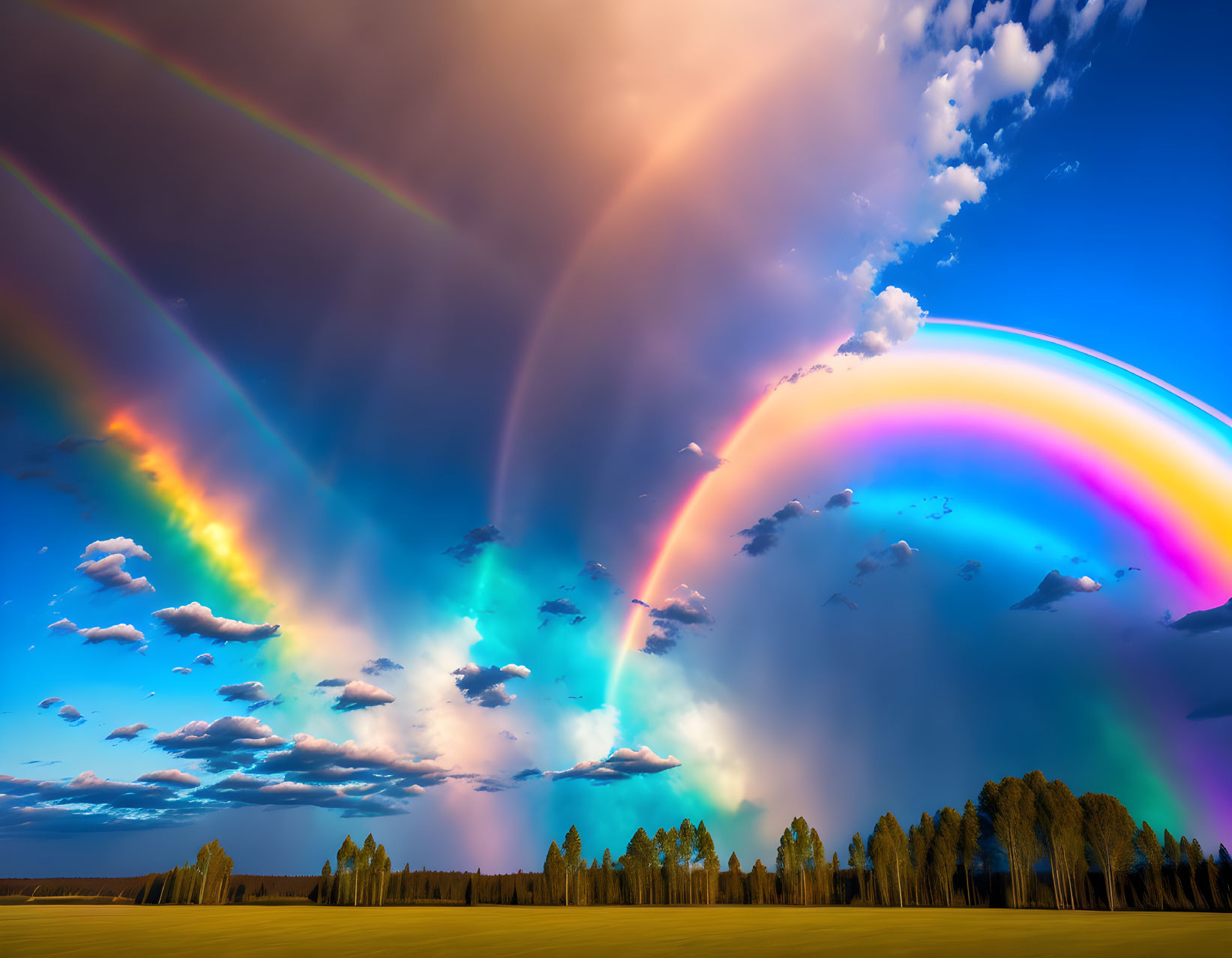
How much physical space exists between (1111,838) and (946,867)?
32692 millimetres

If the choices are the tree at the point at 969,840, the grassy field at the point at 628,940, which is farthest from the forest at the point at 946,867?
the grassy field at the point at 628,940

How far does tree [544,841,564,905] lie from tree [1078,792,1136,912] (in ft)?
388

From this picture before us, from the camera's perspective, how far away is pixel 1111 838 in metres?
118

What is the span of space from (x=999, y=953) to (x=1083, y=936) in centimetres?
1972

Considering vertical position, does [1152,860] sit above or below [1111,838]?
below

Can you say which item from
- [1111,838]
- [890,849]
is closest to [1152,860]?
[1111,838]

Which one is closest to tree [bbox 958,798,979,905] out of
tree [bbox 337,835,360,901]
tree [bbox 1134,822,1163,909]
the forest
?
the forest

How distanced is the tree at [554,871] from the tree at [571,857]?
3.78 feet

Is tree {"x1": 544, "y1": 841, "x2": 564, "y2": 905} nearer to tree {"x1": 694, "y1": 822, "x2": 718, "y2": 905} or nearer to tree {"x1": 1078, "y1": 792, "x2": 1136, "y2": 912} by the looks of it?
tree {"x1": 694, "y1": 822, "x2": 718, "y2": 905}

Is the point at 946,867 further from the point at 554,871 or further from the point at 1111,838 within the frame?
the point at 554,871

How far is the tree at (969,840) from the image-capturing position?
135375 mm

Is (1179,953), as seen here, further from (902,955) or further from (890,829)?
(890,829)

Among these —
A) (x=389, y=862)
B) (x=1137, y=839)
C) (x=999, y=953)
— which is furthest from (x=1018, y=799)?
(x=389, y=862)

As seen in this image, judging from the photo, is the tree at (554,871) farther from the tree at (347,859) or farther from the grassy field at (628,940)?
the grassy field at (628,940)
